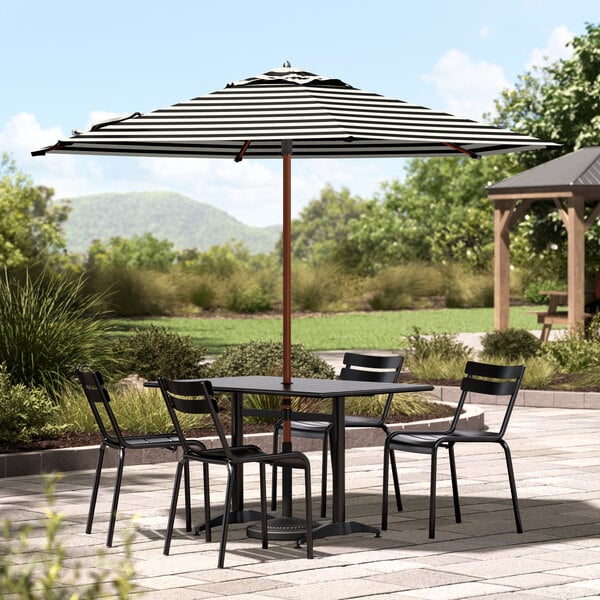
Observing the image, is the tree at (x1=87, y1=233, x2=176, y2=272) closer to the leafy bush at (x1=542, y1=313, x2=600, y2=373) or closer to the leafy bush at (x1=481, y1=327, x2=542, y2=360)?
the leafy bush at (x1=481, y1=327, x2=542, y2=360)

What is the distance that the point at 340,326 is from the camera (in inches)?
1098

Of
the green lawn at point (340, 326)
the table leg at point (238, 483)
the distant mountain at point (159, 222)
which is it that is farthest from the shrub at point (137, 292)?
the distant mountain at point (159, 222)

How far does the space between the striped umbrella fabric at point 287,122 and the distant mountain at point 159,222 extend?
473 feet

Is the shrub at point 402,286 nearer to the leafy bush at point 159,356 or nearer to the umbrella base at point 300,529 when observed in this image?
the leafy bush at point 159,356

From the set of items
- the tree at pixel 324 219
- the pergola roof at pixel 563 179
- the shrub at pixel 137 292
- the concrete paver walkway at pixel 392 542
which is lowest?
the concrete paver walkway at pixel 392 542

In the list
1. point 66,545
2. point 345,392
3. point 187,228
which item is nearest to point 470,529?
point 345,392

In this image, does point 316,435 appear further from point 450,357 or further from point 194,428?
point 450,357

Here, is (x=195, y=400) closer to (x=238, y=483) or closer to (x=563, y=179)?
(x=238, y=483)

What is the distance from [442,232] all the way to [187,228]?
380 ft

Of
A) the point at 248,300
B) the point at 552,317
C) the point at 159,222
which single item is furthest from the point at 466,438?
the point at 159,222

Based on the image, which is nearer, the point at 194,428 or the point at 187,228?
the point at 194,428

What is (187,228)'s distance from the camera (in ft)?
529

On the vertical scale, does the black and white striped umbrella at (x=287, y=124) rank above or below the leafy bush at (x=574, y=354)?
above

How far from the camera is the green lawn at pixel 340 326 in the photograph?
23.5 m
